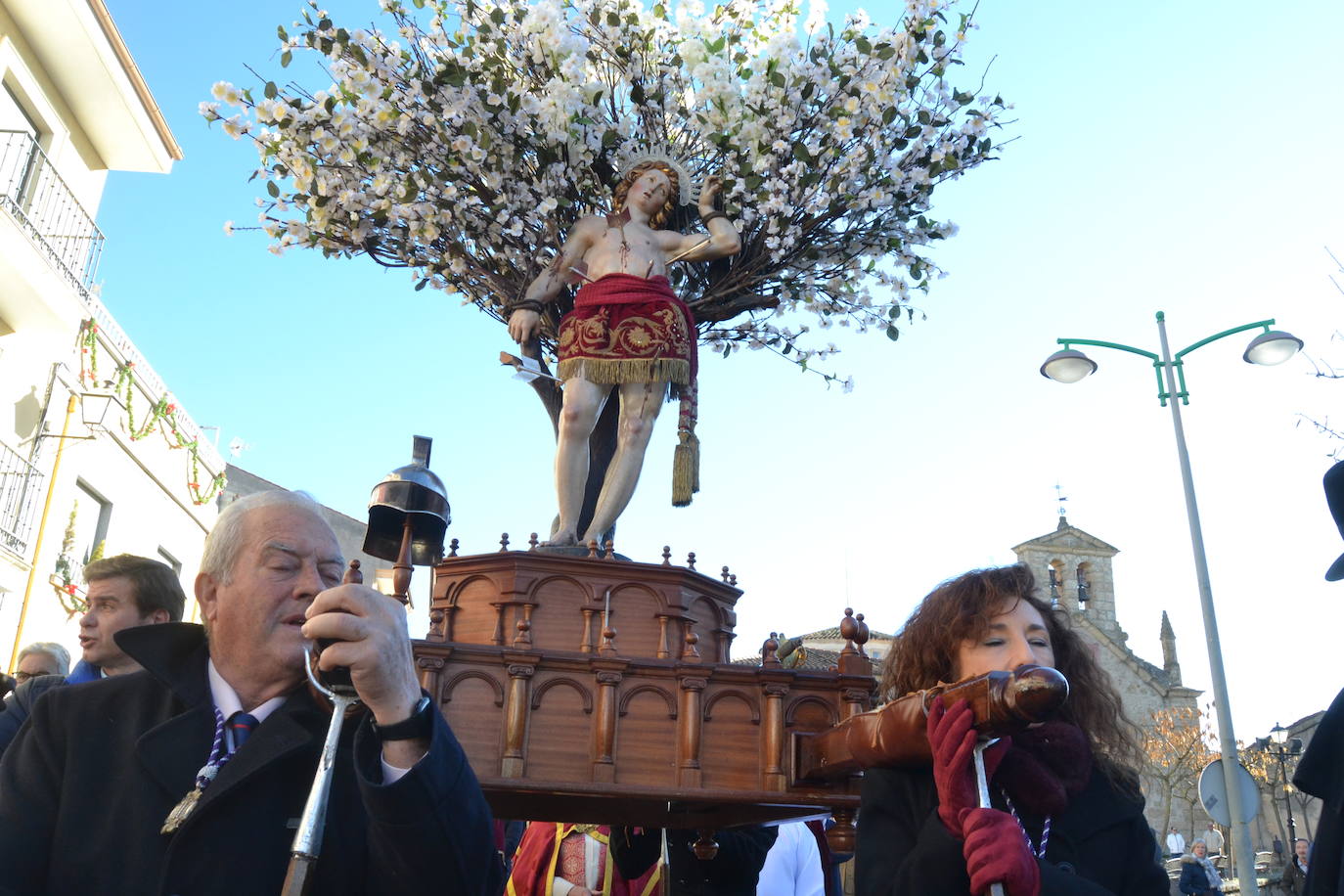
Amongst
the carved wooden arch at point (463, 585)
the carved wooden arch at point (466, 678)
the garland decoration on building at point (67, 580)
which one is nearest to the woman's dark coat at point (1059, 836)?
the carved wooden arch at point (466, 678)

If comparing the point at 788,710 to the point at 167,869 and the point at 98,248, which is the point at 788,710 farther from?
the point at 98,248

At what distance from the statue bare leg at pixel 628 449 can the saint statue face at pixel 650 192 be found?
0.80 m

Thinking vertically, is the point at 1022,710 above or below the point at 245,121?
below

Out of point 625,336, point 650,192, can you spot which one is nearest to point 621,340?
point 625,336

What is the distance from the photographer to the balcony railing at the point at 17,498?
11.3 m

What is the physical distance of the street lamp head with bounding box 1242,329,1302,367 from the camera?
39.8 ft

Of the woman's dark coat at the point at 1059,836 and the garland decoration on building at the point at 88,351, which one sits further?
the garland decoration on building at the point at 88,351

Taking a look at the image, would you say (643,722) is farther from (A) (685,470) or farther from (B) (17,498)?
(B) (17,498)

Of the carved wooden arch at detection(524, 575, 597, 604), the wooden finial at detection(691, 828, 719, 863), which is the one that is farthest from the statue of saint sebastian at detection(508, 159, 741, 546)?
the wooden finial at detection(691, 828, 719, 863)

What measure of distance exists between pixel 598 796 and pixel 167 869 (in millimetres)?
1640

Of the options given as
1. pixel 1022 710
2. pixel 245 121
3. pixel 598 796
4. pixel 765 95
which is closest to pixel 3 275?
pixel 245 121

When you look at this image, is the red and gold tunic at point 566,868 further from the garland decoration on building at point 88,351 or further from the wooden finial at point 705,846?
the garland decoration on building at point 88,351

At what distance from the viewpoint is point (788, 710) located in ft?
11.5

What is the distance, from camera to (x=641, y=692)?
351 cm
